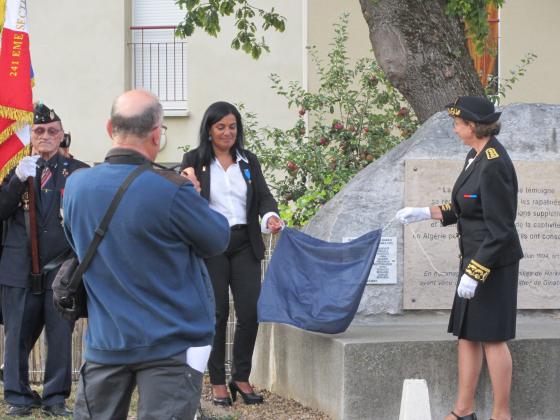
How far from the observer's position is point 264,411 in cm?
675

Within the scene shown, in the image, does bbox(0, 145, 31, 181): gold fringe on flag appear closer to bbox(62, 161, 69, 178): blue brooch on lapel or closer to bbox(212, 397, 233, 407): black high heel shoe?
bbox(62, 161, 69, 178): blue brooch on lapel

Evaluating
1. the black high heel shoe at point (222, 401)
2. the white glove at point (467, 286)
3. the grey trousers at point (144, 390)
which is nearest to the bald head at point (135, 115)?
the grey trousers at point (144, 390)

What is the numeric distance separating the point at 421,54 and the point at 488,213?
11.4ft

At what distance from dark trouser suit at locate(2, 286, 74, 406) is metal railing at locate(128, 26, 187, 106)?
35.2 feet

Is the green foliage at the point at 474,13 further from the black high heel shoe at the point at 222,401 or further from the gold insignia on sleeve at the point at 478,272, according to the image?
the black high heel shoe at the point at 222,401

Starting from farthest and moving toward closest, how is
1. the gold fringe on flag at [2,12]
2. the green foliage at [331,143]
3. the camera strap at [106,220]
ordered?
1. the green foliage at [331,143]
2. the gold fringe on flag at [2,12]
3. the camera strap at [106,220]

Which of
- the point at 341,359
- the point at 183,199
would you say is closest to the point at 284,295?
the point at 341,359

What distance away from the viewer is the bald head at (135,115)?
380cm

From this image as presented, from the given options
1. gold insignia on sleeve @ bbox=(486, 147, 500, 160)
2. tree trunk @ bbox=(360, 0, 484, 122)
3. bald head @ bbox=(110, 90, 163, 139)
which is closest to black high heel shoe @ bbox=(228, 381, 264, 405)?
gold insignia on sleeve @ bbox=(486, 147, 500, 160)

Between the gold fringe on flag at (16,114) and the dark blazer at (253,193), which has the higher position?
the gold fringe on flag at (16,114)

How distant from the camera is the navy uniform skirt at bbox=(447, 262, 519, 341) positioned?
5.75 m

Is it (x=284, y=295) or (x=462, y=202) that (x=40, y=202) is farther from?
(x=462, y=202)

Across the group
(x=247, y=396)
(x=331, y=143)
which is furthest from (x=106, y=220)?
(x=331, y=143)

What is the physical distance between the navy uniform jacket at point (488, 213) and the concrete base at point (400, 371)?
27.6 inches
